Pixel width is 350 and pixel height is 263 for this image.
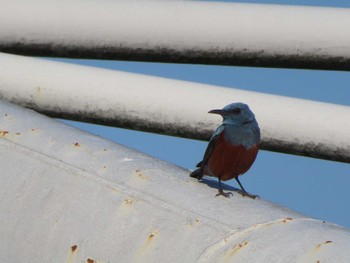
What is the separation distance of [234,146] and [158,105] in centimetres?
141

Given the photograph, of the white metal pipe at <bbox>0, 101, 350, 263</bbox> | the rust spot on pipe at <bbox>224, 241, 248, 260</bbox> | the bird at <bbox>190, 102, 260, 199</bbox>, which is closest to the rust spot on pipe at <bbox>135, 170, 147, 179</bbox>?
the white metal pipe at <bbox>0, 101, 350, 263</bbox>

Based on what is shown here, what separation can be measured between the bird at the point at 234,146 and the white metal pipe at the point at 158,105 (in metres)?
1.10

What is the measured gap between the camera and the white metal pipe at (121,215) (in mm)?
3037

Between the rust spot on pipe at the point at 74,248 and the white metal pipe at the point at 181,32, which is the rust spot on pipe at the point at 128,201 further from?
the white metal pipe at the point at 181,32

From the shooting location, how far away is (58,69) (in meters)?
7.29

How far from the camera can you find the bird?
602 centimetres

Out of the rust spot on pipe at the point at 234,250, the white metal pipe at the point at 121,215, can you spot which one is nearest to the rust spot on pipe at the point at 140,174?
the white metal pipe at the point at 121,215

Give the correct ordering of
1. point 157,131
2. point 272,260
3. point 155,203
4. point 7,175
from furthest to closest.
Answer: point 157,131 → point 7,175 → point 155,203 → point 272,260

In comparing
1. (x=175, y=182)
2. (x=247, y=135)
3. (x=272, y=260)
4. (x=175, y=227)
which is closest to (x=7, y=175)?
(x=175, y=182)

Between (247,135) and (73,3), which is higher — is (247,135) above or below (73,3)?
below

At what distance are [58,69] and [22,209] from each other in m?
3.60

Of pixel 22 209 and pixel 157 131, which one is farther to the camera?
pixel 157 131

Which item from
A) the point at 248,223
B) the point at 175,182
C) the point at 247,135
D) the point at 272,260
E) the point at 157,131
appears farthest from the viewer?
the point at 157,131

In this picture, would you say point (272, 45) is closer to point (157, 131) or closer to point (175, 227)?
point (157, 131)
